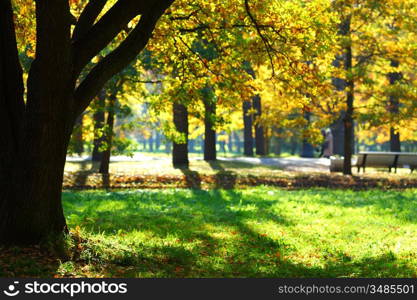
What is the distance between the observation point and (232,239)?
917cm

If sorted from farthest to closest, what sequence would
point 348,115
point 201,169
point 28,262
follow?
point 201,169 → point 348,115 → point 28,262

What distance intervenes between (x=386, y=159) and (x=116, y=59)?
19.5 meters

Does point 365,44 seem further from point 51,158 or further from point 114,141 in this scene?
point 51,158

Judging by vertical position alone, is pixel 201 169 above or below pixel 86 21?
below

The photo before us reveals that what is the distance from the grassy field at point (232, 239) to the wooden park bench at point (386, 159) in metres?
11.1

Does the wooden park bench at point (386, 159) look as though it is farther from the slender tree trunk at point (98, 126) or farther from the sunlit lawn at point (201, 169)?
the slender tree trunk at point (98, 126)

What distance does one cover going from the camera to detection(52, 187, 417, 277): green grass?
24.1ft

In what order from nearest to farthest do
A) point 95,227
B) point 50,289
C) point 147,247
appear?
point 50,289 < point 147,247 < point 95,227

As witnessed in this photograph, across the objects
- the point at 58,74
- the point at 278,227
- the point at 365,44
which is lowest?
the point at 278,227

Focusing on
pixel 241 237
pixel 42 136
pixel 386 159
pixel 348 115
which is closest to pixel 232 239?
pixel 241 237

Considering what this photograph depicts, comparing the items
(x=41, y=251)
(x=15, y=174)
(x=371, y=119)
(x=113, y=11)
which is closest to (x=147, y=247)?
(x=41, y=251)

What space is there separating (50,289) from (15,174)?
205cm

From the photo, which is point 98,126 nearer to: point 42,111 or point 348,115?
point 348,115

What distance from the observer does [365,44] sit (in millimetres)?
22188
